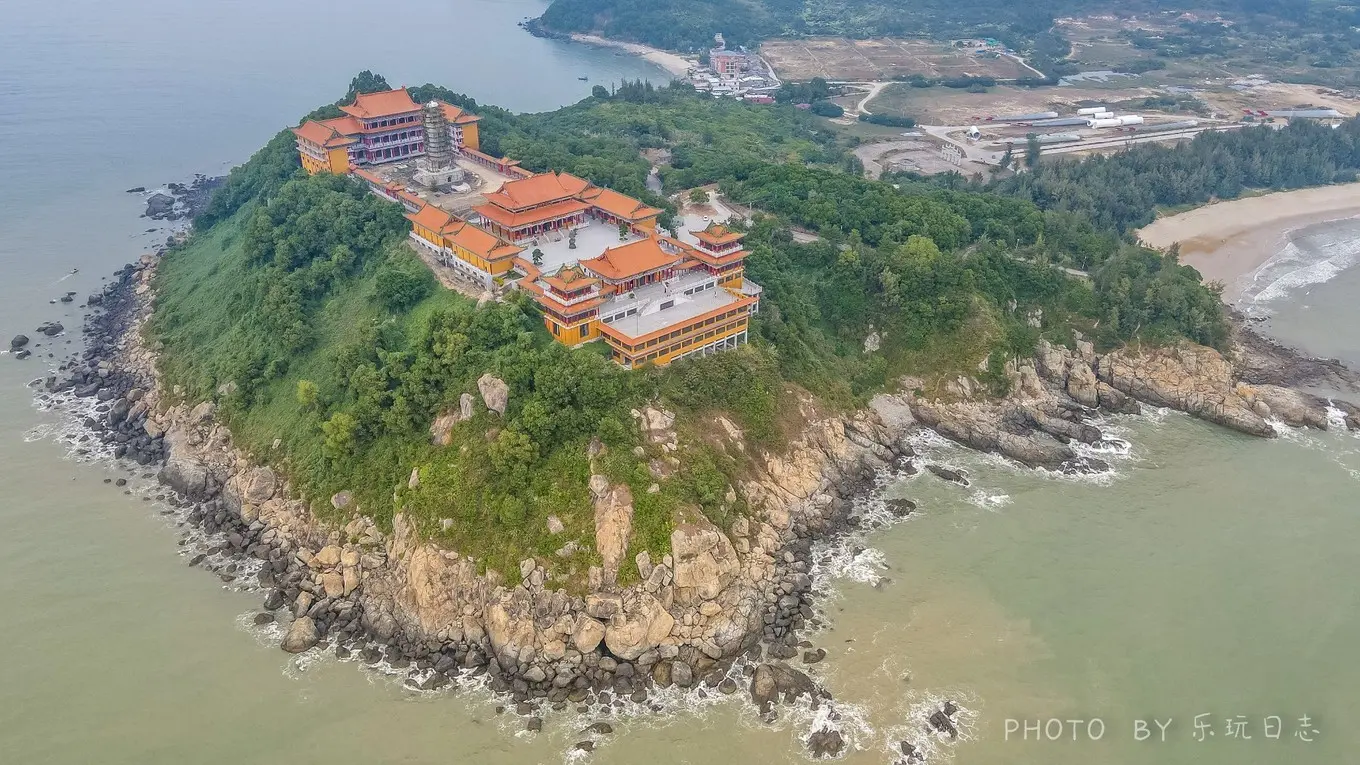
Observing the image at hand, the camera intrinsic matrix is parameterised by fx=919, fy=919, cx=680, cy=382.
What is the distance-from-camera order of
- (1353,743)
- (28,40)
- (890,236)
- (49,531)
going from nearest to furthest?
(1353,743)
(49,531)
(890,236)
(28,40)

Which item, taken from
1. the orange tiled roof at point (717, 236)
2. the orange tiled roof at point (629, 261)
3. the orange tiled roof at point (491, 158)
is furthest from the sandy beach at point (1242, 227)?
the orange tiled roof at point (491, 158)

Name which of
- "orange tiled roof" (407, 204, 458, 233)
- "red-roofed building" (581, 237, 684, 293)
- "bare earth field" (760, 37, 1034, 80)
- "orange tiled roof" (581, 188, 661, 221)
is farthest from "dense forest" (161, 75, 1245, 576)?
"bare earth field" (760, 37, 1034, 80)

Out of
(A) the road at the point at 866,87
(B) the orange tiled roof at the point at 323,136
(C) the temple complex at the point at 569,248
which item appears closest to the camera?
(C) the temple complex at the point at 569,248

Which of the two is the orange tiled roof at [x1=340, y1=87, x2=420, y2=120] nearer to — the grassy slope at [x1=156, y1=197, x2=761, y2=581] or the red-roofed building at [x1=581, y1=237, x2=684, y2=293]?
the grassy slope at [x1=156, y1=197, x2=761, y2=581]

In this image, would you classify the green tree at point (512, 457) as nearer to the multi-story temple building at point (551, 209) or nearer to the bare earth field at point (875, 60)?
the multi-story temple building at point (551, 209)

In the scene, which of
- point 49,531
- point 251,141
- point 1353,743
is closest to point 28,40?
point 251,141

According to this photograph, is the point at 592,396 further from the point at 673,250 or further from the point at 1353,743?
the point at 1353,743
